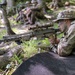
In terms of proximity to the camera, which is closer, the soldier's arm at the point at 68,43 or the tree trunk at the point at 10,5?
the soldier's arm at the point at 68,43

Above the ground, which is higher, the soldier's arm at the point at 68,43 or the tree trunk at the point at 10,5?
the soldier's arm at the point at 68,43

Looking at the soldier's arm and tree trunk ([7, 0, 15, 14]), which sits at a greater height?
the soldier's arm

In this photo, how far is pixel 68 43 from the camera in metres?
3.70

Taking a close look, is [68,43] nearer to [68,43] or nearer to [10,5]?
[68,43]

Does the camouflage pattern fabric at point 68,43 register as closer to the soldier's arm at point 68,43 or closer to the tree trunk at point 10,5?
the soldier's arm at point 68,43

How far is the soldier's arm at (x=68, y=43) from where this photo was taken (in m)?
3.63

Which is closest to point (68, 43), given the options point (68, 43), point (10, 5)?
point (68, 43)

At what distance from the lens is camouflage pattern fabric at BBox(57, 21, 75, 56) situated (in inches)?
143

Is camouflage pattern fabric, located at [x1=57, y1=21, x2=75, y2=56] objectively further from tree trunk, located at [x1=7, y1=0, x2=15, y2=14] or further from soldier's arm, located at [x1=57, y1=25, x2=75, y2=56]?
tree trunk, located at [x1=7, y1=0, x2=15, y2=14]

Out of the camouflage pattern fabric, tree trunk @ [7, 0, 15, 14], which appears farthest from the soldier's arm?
tree trunk @ [7, 0, 15, 14]

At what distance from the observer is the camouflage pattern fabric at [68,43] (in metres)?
3.62

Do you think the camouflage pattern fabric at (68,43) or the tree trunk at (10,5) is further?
the tree trunk at (10,5)

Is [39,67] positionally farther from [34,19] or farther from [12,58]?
[34,19]

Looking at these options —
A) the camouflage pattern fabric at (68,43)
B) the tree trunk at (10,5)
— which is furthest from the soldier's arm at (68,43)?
the tree trunk at (10,5)
